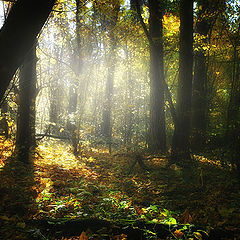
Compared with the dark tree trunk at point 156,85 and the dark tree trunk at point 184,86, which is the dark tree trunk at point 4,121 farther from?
the dark tree trunk at point 184,86

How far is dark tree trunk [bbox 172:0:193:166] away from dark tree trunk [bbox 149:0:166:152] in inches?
65.2

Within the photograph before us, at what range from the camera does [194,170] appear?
18.8 ft

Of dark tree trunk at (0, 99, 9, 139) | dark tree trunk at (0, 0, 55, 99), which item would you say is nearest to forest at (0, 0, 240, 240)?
dark tree trunk at (0, 0, 55, 99)

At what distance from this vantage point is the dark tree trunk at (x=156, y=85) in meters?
8.30

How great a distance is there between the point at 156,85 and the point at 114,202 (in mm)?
5770

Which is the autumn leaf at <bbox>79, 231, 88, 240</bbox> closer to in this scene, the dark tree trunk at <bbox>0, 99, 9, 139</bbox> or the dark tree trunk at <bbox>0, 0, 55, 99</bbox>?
the dark tree trunk at <bbox>0, 0, 55, 99</bbox>

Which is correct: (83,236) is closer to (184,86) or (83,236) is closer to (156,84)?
(184,86)

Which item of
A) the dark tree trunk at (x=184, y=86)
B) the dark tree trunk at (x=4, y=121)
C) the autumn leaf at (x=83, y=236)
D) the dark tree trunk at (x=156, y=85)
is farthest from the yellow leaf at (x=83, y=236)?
the dark tree trunk at (x=4, y=121)

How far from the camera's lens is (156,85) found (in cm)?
861

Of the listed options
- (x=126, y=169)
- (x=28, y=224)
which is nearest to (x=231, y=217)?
(x=28, y=224)

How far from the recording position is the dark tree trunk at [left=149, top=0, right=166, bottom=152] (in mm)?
8297

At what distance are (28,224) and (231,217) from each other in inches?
126

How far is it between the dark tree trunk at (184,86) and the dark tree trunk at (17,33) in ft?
17.8

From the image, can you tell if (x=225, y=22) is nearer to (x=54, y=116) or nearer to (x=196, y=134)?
(x=196, y=134)
